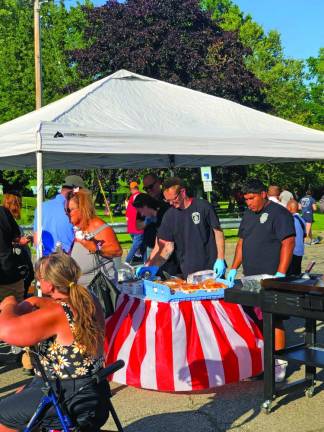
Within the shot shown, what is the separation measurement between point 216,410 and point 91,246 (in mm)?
1678

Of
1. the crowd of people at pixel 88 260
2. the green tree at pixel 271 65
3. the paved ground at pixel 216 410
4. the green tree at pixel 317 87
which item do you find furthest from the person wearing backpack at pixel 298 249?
the green tree at pixel 317 87

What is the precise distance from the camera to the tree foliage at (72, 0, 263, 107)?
2794 centimetres

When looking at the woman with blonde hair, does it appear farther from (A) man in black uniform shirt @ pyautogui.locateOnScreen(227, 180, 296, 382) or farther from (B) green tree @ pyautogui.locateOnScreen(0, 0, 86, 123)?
(B) green tree @ pyautogui.locateOnScreen(0, 0, 86, 123)

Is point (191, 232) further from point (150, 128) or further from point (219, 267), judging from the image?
point (150, 128)

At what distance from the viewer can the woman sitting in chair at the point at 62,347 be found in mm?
3068

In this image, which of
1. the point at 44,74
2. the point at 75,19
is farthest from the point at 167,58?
the point at 75,19

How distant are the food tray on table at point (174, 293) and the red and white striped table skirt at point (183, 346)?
5 centimetres

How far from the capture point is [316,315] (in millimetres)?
4258

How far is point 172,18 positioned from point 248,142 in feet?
80.4

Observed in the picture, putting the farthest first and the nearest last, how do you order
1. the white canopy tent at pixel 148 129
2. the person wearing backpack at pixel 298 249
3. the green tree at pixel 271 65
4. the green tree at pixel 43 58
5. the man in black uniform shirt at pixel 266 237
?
the green tree at pixel 271 65 → the green tree at pixel 43 58 → the person wearing backpack at pixel 298 249 → the white canopy tent at pixel 148 129 → the man in black uniform shirt at pixel 266 237

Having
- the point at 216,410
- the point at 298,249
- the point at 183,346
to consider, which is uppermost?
the point at 298,249

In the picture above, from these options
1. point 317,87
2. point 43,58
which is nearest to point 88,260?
point 43,58

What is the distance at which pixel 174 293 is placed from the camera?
510cm

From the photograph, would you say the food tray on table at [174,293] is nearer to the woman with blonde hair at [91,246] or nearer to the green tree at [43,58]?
the woman with blonde hair at [91,246]
